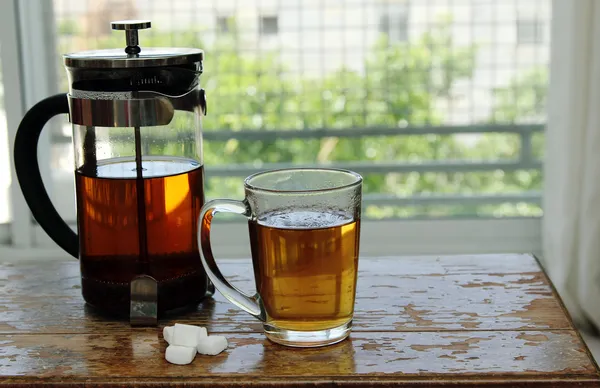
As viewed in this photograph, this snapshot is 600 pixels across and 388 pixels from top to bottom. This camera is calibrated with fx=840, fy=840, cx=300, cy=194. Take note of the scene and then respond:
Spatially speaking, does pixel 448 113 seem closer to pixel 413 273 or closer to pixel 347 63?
pixel 347 63

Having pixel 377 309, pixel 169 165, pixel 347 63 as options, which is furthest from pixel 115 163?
pixel 347 63

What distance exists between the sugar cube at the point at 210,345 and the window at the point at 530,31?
1400mm

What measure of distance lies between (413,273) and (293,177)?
0.27 metres

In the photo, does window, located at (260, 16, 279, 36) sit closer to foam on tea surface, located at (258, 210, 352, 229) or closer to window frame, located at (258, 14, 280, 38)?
window frame, located at (258, 14, 280, 38)

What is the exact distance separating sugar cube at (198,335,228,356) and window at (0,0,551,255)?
3.80ft

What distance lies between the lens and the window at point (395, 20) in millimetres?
1993

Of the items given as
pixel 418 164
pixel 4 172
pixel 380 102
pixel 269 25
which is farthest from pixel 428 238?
pixel 4 172

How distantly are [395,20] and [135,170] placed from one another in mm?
1191

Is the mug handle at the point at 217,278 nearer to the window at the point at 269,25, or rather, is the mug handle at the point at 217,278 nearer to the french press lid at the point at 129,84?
the french press lid at the point at 129,84

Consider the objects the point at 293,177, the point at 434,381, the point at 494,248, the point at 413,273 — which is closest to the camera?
the point at 434,381

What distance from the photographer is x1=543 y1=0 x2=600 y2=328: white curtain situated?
1720mm

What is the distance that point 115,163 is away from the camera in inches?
38.0

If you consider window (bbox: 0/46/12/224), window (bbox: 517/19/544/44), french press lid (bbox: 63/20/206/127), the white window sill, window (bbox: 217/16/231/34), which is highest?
window (bbox: 217/16/231/34)

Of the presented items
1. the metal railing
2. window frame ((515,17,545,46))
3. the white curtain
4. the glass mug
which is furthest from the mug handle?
window frame ((515,17,545,46))
